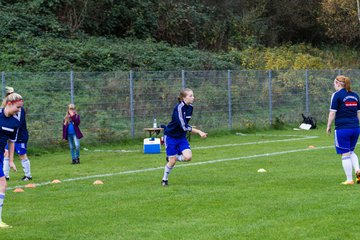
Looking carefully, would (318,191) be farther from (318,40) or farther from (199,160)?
(318,40)

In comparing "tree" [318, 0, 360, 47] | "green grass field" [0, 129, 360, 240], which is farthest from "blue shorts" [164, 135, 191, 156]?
"tree" [318, 0, 360, 47]

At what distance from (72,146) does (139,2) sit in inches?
877

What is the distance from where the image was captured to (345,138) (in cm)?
1370

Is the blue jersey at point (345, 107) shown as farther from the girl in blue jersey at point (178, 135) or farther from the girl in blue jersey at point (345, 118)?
the girl in blue jersey at point (178, 135)

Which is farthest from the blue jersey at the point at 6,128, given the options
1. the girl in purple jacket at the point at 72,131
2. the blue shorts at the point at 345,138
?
the girl in purple jacket at the point at 72,131

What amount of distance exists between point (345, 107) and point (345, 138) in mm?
544

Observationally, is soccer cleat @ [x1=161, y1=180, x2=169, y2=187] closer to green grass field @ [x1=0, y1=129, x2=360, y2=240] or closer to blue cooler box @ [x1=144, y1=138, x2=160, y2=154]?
green grass field @ [x1=0, y1=129, x2=360, y2=240]

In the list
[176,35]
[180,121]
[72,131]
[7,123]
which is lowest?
[72,131]

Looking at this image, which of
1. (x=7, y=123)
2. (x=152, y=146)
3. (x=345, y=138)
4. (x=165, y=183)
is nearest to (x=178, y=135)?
(x=165, y=183)

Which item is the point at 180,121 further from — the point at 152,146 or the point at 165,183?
the point at 152,146

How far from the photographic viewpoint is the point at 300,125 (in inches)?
1260

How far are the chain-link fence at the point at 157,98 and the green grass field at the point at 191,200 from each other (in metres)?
3.97

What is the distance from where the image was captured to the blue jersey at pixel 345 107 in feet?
44.8

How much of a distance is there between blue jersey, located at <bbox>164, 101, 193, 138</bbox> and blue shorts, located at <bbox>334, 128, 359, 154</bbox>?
2637 mm
